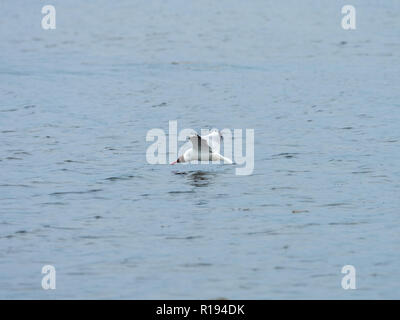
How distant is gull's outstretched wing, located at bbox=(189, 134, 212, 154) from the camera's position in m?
18.4

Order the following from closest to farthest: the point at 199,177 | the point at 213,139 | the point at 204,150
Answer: the point at 199,177
the point at 204,150
the point at 213,139

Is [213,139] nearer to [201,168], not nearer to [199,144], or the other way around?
[201,168]

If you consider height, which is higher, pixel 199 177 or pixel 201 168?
pixel 201 168

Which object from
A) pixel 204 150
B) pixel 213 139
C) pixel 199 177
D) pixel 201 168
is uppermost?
pixel 213 139

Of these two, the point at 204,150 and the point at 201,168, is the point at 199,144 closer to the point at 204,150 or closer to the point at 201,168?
the point at 204,150

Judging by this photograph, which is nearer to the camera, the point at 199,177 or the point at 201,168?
the point at 199,177

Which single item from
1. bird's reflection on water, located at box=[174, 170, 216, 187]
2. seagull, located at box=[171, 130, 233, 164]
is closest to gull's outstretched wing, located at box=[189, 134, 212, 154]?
seagull, located at box=[171, 130, 233, 164]

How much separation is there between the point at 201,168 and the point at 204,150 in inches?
34.7

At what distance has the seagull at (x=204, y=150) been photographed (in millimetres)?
18562

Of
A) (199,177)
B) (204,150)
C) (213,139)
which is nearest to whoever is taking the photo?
(199,177)

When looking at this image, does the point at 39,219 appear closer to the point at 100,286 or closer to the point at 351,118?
the point at 100,286

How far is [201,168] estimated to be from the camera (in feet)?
64.3

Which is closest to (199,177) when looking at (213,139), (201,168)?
(201,168)
